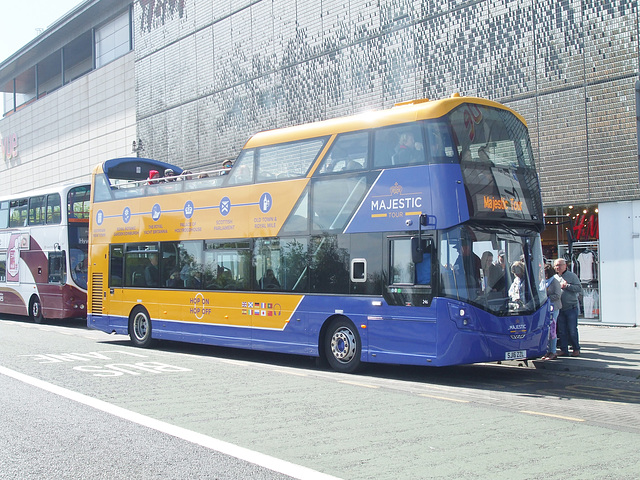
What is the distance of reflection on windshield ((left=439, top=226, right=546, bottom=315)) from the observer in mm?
10070

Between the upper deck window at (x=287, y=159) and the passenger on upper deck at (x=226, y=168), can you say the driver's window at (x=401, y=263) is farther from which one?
the passenger on upper deck at (x=226, y=168)

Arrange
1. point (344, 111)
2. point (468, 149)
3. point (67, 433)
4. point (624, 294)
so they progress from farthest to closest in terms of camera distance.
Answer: point (344, 111)
point (624, 294)
point (468, 149)
point (67, 433)

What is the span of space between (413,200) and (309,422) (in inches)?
159

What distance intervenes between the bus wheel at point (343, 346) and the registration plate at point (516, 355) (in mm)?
2159

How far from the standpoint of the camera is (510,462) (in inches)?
229

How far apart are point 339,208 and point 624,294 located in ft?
30.5

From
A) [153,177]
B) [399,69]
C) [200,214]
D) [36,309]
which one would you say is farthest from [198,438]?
[36,309]

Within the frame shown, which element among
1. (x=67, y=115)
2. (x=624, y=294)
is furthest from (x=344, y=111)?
(x=67, y=115)

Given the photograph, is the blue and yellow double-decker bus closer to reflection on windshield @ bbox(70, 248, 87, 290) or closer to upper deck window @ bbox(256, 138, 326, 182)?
upper deck window @ bbox(256, 138, 326, 182)

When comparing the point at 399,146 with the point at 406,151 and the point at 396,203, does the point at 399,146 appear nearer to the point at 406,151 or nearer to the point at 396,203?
the point at 406,151

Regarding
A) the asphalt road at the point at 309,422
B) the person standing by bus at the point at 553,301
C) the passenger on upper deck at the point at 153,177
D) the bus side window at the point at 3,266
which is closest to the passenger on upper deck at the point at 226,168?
the passenger on upper deck at the point at 153,177

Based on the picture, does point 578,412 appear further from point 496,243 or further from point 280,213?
point 280,213

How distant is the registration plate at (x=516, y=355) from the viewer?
10445 millimetres

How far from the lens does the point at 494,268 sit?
10.4 metres
